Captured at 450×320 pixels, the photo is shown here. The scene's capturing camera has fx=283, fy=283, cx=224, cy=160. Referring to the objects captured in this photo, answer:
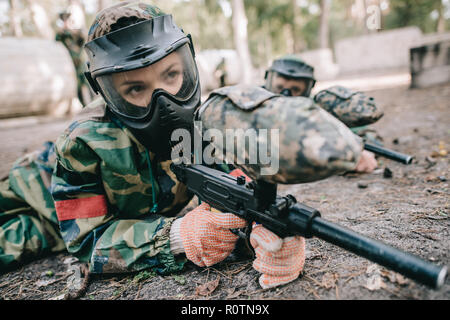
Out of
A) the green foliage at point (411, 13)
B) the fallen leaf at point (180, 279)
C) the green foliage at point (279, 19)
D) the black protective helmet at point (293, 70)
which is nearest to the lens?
the fallen leaf at point (180, 279)

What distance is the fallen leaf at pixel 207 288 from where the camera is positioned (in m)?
1.57

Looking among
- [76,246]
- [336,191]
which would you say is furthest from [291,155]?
[336,191]

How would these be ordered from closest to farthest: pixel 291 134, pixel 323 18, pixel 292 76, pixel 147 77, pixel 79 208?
pixel 291 134 < pixel 147 77 < pixel 79 208 < pixel 292 76 < pixel 323 18

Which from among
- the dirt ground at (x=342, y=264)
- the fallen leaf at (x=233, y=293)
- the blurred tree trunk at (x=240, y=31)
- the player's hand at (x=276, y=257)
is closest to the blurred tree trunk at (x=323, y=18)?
the blurred tree trunk at (x=240, y=31)

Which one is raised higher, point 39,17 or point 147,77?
point 39,17

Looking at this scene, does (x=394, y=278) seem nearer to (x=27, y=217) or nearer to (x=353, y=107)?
(x=353, y=107)

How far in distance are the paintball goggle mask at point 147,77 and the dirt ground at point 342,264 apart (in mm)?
913

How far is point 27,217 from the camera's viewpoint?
7.69 ft

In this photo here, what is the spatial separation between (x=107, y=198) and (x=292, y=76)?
2.75m

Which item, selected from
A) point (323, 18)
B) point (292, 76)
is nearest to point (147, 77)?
point (292, 76)

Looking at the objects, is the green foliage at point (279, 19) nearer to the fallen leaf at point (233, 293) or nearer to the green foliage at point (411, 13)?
the green foliage at point (411, 13)

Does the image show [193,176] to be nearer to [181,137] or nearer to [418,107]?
[181,137]

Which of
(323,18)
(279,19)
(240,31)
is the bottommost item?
(240,31)

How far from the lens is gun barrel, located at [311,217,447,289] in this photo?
951 mm
